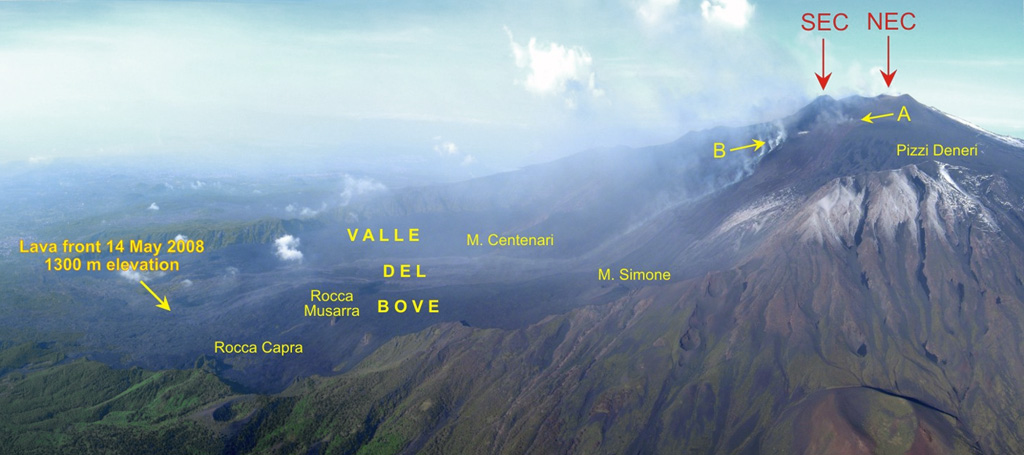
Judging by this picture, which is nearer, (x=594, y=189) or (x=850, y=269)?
(x=850, y=269)

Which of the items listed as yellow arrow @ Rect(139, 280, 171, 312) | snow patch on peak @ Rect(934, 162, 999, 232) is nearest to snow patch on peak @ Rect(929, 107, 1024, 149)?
snow patch on peak @ Rect(934, 162, 999, 232)

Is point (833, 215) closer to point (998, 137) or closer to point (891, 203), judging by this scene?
point (891, 203)

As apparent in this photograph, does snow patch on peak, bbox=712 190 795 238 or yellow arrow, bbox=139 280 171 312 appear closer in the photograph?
snow patch on peak, bbox=712 190 795 238

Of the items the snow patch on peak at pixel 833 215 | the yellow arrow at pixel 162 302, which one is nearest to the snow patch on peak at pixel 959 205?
the snow patch on peak at pixel 833 215

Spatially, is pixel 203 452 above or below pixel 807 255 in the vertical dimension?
below

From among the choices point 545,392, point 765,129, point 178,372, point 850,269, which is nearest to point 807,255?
point 850,269

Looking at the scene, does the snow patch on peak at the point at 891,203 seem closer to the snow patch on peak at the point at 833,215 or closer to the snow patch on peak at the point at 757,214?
the snow patch on peak at the point at 833,215

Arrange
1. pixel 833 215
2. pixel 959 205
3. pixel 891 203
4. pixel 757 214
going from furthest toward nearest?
pixel 757 214
pixel 833 215
pixel 891 203
pixel 959 205

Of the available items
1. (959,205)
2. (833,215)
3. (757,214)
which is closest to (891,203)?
(833,215)

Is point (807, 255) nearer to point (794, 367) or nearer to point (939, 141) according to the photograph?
point (794, 367)

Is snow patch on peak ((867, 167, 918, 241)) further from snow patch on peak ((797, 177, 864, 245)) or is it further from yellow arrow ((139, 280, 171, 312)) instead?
yellow arrow ((139, 280, 171, 312))

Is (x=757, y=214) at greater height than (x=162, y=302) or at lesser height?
greater
